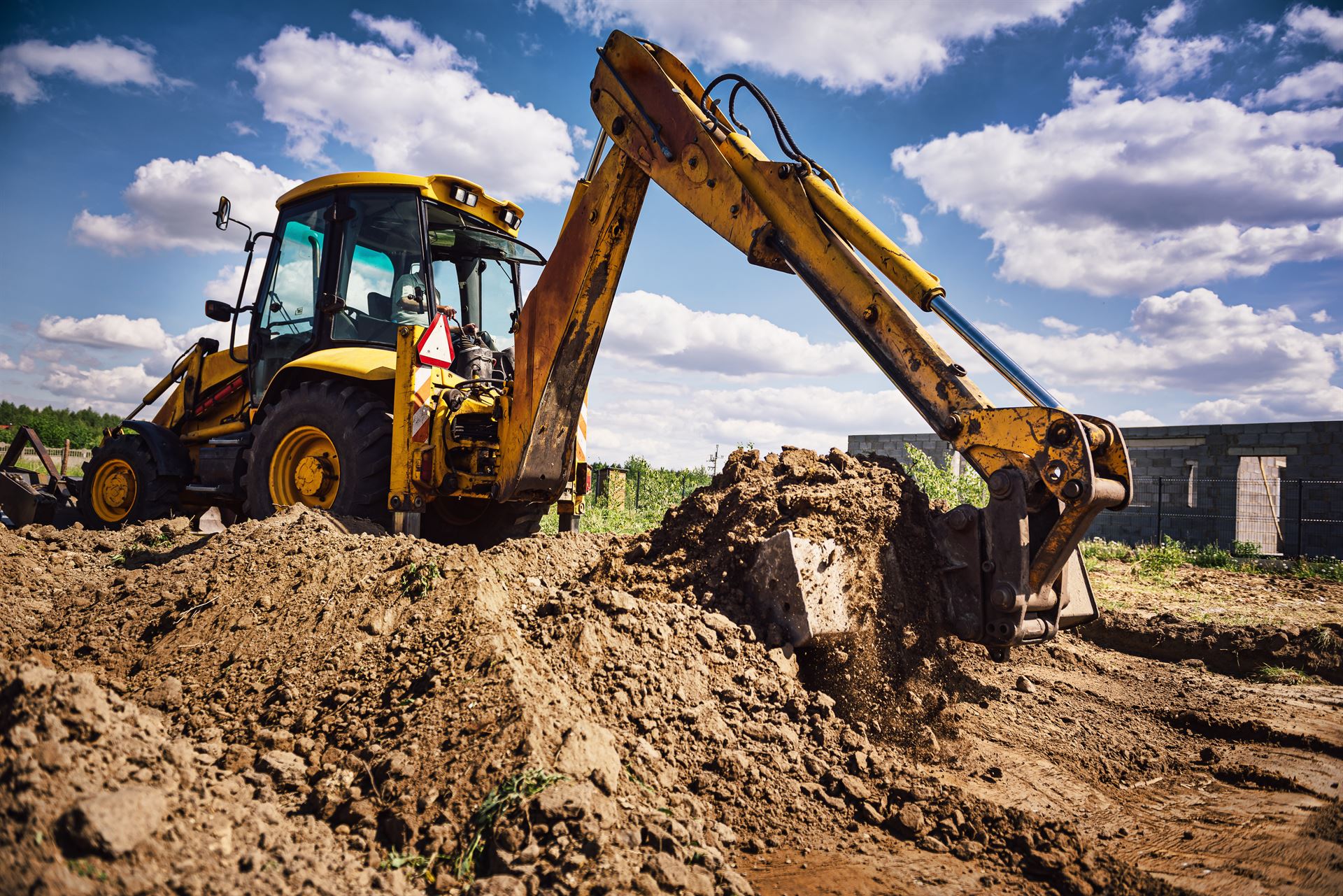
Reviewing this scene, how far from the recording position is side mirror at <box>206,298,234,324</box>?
714cm

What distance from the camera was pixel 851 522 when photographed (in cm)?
392

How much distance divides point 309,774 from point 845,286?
3044 mm

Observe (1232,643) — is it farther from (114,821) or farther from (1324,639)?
(114,821)

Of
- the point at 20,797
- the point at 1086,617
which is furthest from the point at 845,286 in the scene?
the point at 20,797

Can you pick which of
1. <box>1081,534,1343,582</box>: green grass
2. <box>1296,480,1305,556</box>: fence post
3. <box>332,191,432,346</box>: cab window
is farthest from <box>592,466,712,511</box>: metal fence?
<box>332,191,432,346</box>: cab window

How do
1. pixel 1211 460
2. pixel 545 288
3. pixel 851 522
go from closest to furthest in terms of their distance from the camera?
pixel 851 522, pixel 545 288, pixel 1211 460

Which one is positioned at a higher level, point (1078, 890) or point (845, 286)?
point (845, 286)

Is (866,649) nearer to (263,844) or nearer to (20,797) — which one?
(263,844)

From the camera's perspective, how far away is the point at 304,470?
19.4 feet

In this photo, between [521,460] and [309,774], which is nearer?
[309,774]

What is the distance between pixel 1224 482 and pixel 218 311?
1935 centimetres

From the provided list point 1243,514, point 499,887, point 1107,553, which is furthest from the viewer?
point 1243,514

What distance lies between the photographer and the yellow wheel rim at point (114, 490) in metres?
7.49

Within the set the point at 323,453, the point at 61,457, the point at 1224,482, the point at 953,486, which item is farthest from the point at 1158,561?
the point at 61,457
